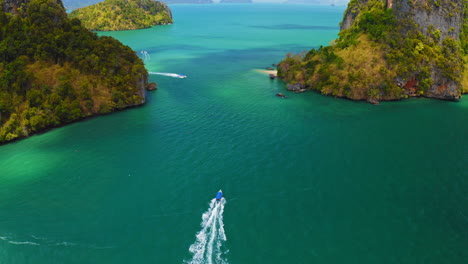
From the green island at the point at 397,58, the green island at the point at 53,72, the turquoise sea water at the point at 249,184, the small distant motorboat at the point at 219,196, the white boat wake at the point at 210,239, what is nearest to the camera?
the white boat wake at the point at 210,239

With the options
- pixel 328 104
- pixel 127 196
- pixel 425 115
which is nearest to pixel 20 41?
pixel 127 196

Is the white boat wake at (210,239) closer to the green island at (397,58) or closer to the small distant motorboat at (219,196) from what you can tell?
the small distant motorboat at (219,196)

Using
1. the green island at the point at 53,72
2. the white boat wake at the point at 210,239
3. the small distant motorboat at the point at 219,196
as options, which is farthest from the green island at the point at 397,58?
the white boat wake at the point at 210,239

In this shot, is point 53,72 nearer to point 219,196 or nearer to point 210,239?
point 219,196

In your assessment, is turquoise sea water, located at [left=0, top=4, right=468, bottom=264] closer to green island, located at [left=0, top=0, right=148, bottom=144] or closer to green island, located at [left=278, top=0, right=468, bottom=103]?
green island, located at [left=0, top=0, right=148, bottom=144]

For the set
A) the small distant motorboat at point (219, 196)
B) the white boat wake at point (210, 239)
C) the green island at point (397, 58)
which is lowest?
the white boat wake at point (210, 239)

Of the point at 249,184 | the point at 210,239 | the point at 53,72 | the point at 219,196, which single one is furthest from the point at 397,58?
the point at 53,72
